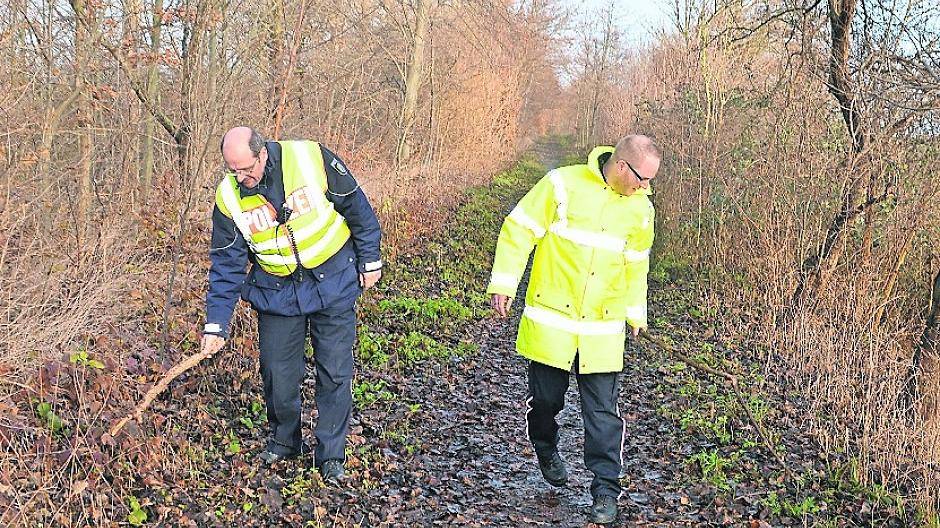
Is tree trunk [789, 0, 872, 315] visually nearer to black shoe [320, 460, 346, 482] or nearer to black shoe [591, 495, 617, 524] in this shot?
black shoe [591, 495, 617, 524]

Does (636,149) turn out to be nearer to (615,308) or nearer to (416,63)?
(615,308)

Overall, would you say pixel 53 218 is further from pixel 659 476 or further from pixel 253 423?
pixel 659 476

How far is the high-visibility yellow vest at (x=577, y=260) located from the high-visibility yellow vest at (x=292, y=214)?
107 cm

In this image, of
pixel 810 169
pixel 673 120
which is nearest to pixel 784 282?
pixel 810 169

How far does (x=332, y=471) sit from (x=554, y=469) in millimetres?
1465

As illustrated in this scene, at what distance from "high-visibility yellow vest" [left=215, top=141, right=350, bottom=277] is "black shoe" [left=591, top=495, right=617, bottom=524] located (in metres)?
2.22

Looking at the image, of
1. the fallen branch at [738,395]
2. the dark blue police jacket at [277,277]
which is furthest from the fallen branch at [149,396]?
the fallen branch at [738,395]

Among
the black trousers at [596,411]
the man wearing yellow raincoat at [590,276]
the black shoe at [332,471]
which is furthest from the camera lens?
the black shoe at [332,471]

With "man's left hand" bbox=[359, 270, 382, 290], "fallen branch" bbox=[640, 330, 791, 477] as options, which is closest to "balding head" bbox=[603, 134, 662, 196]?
"fallen branch" bbox=[640, 330, 791, 477]

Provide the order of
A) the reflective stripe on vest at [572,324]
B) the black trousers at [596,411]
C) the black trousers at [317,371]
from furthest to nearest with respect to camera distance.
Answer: the black trousers at [317,371] < the black trousers at [596,411] < the reflective stripe on vest at [572,324]

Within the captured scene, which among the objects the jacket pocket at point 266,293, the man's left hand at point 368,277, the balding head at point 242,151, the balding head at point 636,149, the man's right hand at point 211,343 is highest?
the balding head at point 636,149

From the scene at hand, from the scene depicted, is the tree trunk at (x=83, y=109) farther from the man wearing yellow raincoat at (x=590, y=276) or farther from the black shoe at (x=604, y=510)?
the black shoe at (x=604, y=510)

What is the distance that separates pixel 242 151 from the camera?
4.38 meters

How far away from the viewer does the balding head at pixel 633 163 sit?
14.5ft
